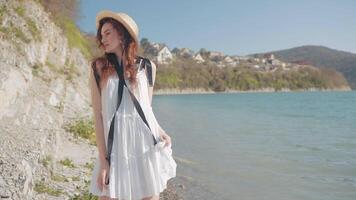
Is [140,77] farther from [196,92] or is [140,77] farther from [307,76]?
[307,76]

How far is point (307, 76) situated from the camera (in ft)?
603

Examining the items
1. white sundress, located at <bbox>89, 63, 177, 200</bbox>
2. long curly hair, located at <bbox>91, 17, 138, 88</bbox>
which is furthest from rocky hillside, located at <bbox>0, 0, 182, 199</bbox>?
long curly hair, located at <bbox>91, 17, 138, 88</bbox>

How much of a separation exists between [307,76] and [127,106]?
623 feet

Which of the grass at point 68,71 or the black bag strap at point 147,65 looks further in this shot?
the grass at point 68,71

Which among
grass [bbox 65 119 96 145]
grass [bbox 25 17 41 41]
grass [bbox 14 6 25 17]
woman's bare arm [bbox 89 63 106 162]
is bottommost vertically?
grass [bbox 65 119 96 145]

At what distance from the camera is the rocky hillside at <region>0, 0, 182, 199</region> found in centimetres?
569

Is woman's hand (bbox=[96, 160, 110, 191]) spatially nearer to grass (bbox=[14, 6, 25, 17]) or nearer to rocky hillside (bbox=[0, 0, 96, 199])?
rocky hillside (bbox=[0, 0, 96, 199])

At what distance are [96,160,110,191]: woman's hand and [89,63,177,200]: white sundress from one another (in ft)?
0.14

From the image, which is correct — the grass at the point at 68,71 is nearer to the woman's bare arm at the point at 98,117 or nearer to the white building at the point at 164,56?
the woman's bare arm at the point at 98,117

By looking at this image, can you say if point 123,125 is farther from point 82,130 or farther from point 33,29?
point 33,29

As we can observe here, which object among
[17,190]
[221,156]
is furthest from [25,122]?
[221,156]

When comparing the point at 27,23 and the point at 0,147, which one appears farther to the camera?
the point at 27,23

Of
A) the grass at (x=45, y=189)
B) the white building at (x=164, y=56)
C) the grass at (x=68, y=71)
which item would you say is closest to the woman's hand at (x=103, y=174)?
the grass at (x=45, y=189)

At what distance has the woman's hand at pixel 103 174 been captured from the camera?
3.28 m
